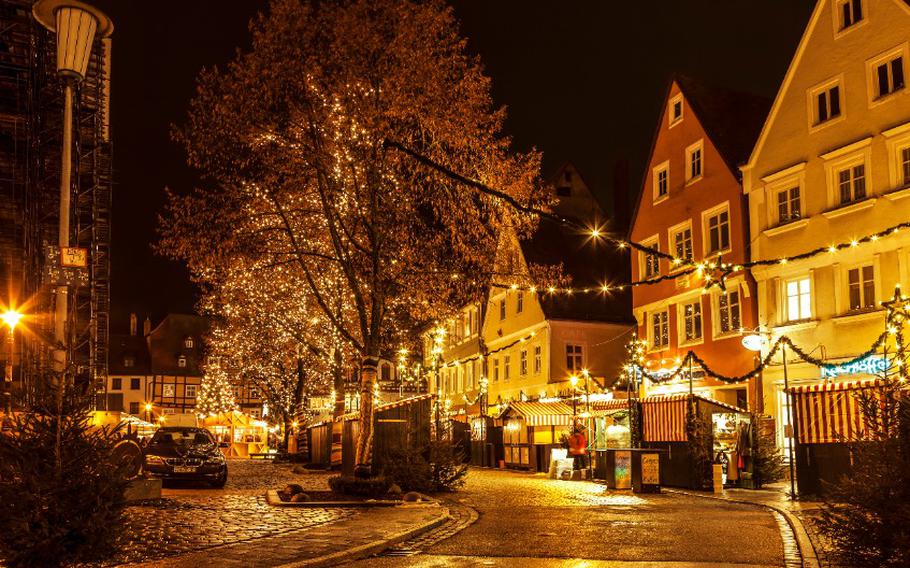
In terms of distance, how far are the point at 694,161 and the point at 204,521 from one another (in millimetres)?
25753

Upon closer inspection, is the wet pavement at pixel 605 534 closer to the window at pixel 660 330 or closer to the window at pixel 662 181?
the window at pixel 660 330

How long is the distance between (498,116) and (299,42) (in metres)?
4.74

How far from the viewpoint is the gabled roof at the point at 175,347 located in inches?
3745

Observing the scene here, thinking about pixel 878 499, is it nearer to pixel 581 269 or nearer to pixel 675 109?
pixel 675 109

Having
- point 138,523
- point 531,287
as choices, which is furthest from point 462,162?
point 138,523

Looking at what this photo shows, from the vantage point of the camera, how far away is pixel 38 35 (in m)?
30.9

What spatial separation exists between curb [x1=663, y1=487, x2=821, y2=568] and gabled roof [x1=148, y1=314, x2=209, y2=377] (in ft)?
264

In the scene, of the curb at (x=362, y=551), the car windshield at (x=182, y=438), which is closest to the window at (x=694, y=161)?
the car windshield at (x=182, y=438)

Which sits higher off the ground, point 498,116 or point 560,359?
point 498,116

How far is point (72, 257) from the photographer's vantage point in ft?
44.6

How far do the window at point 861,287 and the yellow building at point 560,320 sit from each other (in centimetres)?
1479

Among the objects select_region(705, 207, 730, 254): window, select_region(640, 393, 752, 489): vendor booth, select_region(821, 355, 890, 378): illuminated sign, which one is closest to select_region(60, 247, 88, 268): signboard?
select_region(640, 393, 752, 489): vendor booth

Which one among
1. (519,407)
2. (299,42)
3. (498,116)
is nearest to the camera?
(299,42)

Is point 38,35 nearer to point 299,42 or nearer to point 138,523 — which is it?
point 299,42
